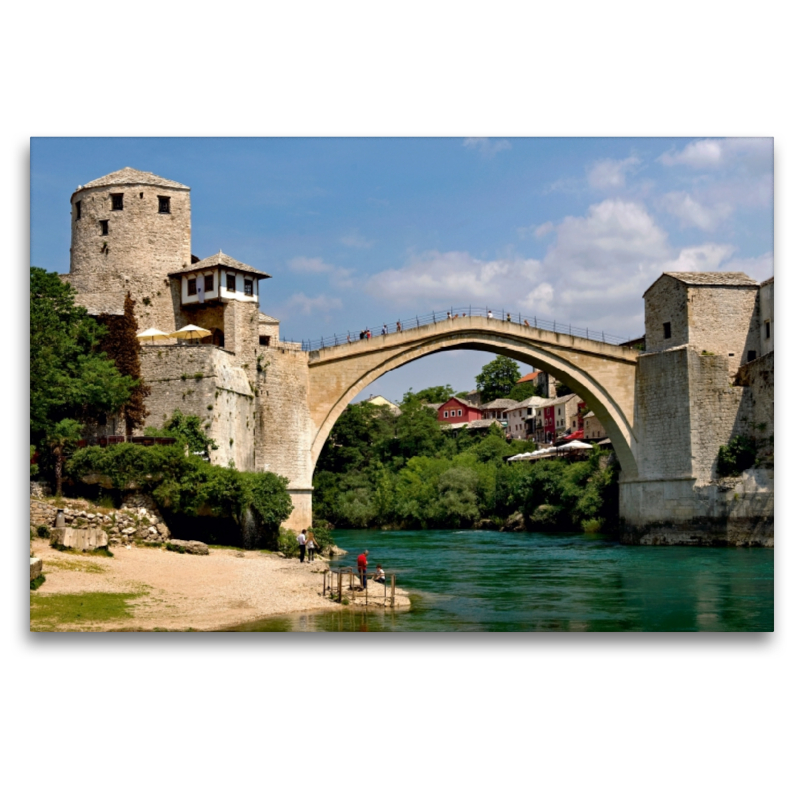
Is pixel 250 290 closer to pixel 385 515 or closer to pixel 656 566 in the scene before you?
pixel 656 566

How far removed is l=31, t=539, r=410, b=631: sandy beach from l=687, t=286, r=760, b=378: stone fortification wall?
46.9 feet

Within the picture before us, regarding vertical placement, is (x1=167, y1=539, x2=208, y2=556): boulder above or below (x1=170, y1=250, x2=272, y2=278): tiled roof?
below

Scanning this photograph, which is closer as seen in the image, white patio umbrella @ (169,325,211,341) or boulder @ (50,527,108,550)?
boulder @ (50,527,108,550)

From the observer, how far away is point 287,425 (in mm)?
25328

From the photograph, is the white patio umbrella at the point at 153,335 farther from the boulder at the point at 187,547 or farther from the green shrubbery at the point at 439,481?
the green shrubbery at the point at 439,481

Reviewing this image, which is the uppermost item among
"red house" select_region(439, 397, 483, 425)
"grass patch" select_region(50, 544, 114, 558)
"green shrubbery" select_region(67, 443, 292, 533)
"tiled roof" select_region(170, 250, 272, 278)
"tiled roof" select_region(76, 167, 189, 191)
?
"tiled roof" select_region(76, 167, 189, 191)


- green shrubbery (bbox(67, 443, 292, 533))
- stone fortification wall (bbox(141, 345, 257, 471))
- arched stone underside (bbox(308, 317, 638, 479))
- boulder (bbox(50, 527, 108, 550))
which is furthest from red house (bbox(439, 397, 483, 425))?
boulder (bbox(50, 527, 108, 550))

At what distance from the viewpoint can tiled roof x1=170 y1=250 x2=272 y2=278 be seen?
82.2 feet

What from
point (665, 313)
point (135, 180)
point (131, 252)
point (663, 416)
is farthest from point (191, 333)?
point (663, 416)

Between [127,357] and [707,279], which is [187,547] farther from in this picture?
[707,279]

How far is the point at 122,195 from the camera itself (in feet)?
84.5

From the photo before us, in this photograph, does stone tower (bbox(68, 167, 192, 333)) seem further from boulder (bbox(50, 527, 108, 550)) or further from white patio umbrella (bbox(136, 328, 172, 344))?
boulder (bbox(50, 527, 108, 550))
